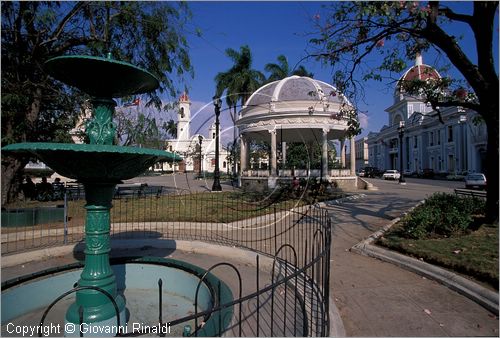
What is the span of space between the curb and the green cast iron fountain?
468cm

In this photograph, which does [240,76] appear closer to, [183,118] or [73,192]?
[183,118]

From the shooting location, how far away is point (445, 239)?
7172mm

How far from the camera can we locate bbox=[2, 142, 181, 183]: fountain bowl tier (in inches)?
140

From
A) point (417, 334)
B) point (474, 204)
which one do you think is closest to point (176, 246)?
point (417, 334)

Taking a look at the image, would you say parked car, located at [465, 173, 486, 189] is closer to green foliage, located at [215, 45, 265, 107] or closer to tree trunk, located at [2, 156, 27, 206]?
green foliage, located at [215, 45, 265, 107]

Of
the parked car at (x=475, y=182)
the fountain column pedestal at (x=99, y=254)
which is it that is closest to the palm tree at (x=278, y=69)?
the parked car at (x=475, y=182)

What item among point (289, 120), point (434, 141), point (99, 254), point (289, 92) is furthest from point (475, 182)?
point (434, 141)

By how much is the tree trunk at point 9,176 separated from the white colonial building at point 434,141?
112ft

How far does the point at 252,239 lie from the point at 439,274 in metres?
4.68

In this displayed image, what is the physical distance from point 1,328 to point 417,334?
204 inches

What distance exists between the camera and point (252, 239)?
9008 millimetres

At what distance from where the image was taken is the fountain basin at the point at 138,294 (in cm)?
441

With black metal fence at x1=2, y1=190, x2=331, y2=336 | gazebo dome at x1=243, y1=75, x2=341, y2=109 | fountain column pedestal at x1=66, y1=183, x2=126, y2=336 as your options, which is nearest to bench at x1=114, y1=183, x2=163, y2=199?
Answer: black metal fence at x1=2, y1=190, x2=331, y2=336

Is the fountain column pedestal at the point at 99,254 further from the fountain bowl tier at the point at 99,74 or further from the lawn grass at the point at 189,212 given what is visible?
the lawn grass at the point at 189,212
